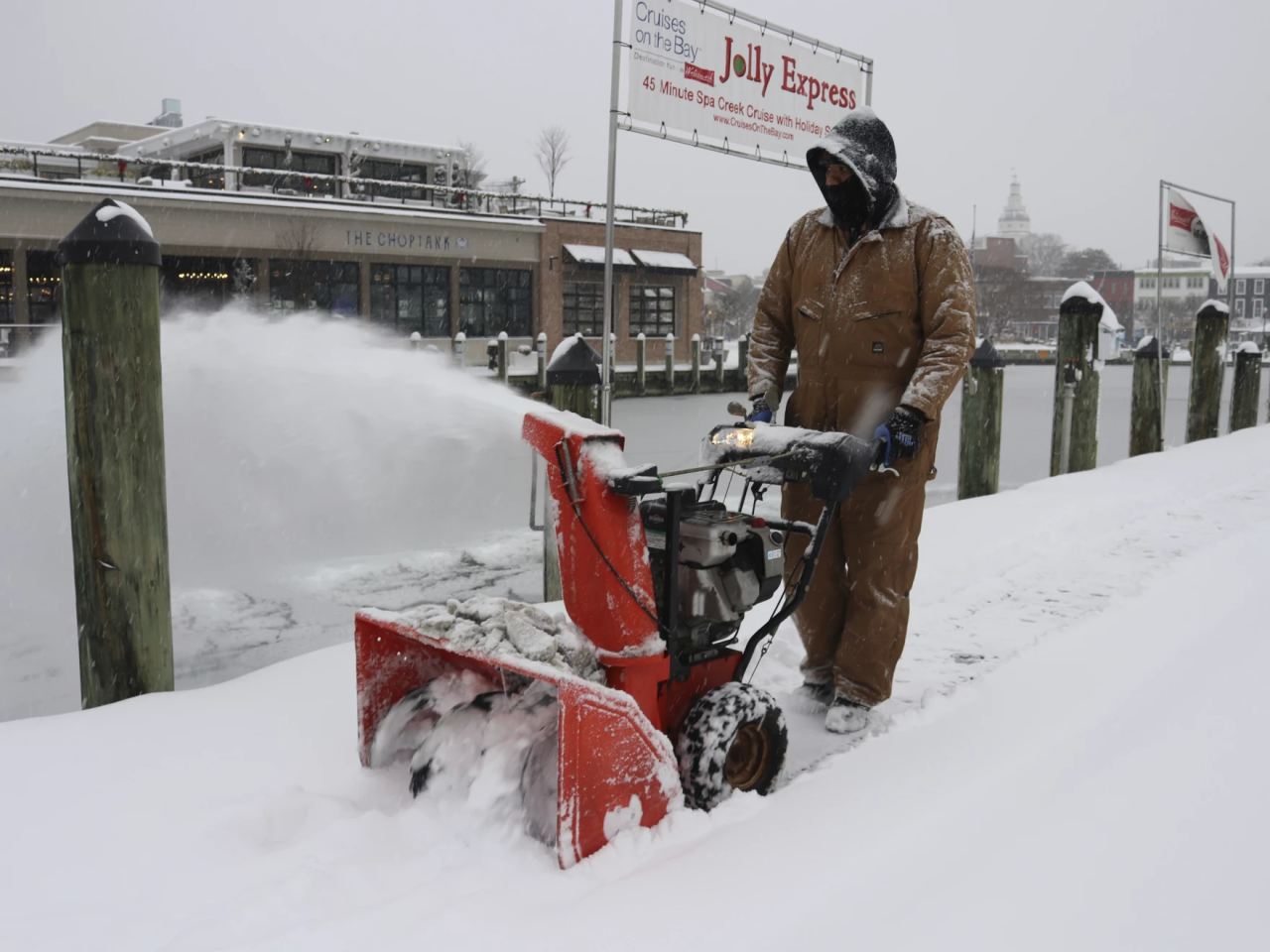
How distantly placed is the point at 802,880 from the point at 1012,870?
446mm

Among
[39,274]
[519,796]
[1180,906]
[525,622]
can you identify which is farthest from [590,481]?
[39,274]

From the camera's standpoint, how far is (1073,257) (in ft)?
350

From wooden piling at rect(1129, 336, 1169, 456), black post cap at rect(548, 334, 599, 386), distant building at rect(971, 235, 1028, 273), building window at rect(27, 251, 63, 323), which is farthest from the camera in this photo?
distant building at rect(971, 235, 1028, 273)

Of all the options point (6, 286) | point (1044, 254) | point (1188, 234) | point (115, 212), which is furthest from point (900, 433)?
point (1044, 254)

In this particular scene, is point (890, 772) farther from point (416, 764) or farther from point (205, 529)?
point (205, 529)

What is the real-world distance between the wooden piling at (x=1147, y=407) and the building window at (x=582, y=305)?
2306cm

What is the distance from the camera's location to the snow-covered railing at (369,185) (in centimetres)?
2356

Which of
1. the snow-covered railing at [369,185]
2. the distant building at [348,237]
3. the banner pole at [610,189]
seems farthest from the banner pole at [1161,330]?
the distant building at [348,237]

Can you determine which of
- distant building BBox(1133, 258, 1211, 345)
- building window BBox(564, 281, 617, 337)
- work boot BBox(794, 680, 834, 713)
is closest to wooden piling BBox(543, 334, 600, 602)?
work boot BBox(794, 680, 834, 713)

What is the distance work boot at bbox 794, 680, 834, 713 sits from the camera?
339cm

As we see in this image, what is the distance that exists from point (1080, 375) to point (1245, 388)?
22.3ft

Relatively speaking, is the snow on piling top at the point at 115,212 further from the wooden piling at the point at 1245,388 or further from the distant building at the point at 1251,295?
the distant building at the point at 1251,295

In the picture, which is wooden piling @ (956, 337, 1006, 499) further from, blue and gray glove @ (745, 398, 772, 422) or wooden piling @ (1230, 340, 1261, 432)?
wooden piling @ (1230, 340, 1261, 432)

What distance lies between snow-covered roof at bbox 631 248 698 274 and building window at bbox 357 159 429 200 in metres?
7.39
